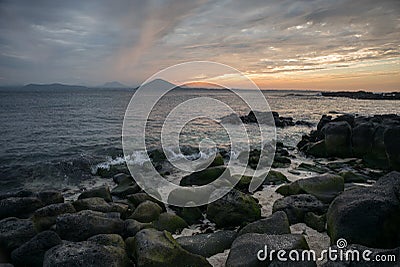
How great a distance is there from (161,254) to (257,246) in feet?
5.46

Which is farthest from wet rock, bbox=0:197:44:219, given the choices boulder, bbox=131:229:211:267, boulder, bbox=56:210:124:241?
boulder, bbox=131:229:211:267

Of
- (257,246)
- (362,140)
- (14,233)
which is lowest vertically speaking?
(14,233)

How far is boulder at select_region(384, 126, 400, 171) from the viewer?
9.91 m

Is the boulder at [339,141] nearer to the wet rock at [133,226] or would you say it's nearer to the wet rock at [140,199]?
the wet rock at [140,199]

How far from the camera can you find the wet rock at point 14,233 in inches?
225

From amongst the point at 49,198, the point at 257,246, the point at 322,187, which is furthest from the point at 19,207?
the point at 322,187

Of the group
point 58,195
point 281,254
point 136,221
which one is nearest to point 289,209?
point 281,254

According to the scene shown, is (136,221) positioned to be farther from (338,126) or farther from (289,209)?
(338,126)

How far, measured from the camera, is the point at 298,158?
15164 millimetres

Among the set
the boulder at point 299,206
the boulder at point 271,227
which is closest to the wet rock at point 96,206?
the boulder at point 271,227

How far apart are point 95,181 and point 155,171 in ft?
8.58

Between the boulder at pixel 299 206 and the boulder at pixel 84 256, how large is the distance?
13.2 feet

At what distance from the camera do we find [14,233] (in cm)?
593

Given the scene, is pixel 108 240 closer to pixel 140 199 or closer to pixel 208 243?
pixel 208 243
